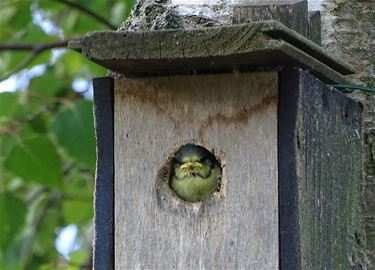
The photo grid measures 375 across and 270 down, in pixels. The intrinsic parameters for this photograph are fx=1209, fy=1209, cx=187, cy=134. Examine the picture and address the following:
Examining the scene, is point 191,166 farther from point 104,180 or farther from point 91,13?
point 91,13

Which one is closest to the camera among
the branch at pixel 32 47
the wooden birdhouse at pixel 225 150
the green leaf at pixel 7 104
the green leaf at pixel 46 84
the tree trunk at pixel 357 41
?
the wooden birdhouse at pixel 225 150

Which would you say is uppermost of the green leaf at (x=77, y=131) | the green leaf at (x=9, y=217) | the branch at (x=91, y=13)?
the branch at (x=91, y=13)

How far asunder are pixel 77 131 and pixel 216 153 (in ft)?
5.20

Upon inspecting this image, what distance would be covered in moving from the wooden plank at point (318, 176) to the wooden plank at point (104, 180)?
0.43 meters

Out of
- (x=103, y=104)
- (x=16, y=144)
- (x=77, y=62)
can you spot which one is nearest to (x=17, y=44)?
(x=16, y=144)

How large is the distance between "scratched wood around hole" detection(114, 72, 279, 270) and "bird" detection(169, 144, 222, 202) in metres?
0.03

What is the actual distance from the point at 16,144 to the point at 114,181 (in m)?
1.55

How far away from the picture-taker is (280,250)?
8.64 feet

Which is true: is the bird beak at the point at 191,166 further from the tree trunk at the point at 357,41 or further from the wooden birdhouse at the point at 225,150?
the tree trunk at the point at 357,41

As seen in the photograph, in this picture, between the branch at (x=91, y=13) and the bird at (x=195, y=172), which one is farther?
the branch at (x=91, y=13)

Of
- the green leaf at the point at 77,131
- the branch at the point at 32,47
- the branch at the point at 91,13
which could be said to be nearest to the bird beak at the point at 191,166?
the green leaf at the point at 77,131

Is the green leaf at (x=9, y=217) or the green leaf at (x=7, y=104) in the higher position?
the green leaf at (x=7, y=104)

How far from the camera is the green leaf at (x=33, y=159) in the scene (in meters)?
4.27

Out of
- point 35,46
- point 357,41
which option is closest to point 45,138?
point 35,46
